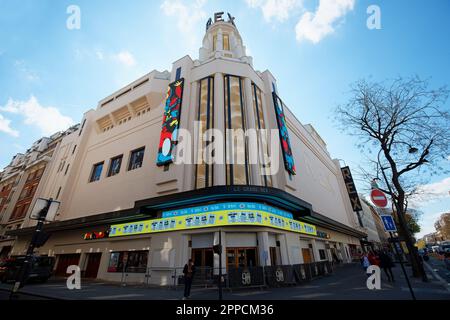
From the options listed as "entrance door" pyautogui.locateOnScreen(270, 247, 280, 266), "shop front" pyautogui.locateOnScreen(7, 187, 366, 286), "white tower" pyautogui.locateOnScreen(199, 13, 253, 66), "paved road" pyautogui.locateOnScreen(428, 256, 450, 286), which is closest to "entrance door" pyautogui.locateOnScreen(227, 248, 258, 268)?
"shop front" pyautogui.locateOnScreen(7, 187, 366, 286)

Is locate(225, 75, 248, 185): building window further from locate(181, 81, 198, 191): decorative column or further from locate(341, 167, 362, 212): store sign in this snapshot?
locate(341, 167, 362, 212): store sign

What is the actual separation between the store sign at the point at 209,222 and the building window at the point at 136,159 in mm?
6454

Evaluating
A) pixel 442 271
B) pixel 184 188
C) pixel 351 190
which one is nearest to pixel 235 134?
pixel 184 188

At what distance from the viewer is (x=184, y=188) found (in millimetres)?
15844

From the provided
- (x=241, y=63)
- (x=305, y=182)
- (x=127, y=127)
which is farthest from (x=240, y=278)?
(x=127, y=127)

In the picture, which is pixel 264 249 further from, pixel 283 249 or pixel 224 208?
pixel 224 208

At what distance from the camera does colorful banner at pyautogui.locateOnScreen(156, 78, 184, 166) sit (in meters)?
17.2

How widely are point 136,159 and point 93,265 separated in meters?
11.4

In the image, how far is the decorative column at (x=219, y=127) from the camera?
50.5 feet

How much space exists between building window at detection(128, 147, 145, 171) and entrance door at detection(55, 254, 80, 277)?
36.5 ft

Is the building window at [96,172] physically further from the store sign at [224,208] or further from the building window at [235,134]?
the building window at [235,134]

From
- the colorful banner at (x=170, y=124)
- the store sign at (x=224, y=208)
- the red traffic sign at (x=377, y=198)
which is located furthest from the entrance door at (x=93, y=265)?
the red traffic sign at (x=377, y=198)
